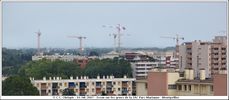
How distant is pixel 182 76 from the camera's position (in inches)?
165

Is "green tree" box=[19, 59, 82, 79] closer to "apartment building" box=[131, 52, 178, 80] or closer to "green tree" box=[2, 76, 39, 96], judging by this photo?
"apartment building" box=[131, 52, 178, 80]

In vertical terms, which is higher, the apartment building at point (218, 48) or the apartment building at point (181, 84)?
the apartment building at point (218, 48)

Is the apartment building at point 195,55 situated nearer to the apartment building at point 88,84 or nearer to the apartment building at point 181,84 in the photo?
the apartment building at point 88,84

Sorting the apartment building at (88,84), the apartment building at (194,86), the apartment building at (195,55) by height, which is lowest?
the apartment building at (88,84)

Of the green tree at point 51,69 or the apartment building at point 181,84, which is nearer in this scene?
the apartment building at point 181,84

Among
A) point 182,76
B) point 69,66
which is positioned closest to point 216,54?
point 69,66

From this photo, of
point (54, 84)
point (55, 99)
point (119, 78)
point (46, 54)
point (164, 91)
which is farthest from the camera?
point (46, 54)

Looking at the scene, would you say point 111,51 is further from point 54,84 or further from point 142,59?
point 54,84

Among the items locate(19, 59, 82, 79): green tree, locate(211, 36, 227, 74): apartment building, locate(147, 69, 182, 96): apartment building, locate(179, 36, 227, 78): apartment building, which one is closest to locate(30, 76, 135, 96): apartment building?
locate(19, 59, 82, 79): green tree

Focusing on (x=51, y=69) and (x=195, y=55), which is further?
(x=195, y=55)

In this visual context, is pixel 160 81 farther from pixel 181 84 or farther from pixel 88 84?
pixel 88 84

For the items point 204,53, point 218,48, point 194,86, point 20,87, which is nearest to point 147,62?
point 204,53

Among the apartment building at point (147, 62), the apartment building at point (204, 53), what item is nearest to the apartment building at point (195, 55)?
the apartment building at point (204, 53)

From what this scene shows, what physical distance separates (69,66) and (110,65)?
0.70 meters
